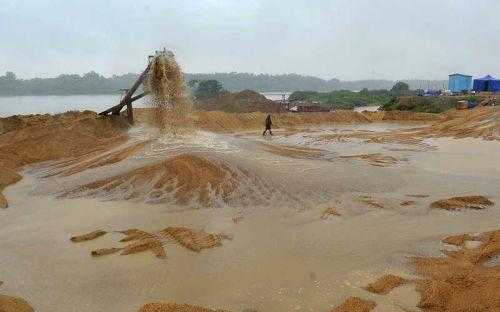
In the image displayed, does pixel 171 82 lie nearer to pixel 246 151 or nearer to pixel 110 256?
pixel 246 151

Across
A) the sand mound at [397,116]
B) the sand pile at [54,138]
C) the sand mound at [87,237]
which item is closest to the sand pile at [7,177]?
the sand pile at [54,138]

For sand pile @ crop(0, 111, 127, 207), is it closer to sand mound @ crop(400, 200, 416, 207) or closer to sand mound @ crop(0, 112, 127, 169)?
sand mound @ crop(0, 112, 127, 169)

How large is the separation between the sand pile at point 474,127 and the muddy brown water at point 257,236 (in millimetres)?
7732

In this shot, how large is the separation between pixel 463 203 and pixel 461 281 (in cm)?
400

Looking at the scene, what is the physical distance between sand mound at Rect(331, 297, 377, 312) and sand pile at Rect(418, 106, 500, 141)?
54.3ft

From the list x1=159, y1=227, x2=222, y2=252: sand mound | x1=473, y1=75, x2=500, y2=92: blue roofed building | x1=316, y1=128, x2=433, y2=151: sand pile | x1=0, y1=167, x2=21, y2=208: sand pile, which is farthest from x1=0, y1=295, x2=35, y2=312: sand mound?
x1=473, y1=75, x2=500, y2=92: blue roofed building

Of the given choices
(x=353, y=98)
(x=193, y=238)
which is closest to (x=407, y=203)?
(x=193, y=238)

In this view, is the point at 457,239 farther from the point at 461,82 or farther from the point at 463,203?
the point at 461,82

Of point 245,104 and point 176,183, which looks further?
point 245,104

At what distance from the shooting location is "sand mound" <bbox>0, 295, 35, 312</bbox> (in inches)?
198

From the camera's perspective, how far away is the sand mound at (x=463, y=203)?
29.6ft

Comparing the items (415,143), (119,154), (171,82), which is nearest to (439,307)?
(119,154)

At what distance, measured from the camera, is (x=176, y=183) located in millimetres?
10398

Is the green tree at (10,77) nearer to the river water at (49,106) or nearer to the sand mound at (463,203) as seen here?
the river water at (49,106)
